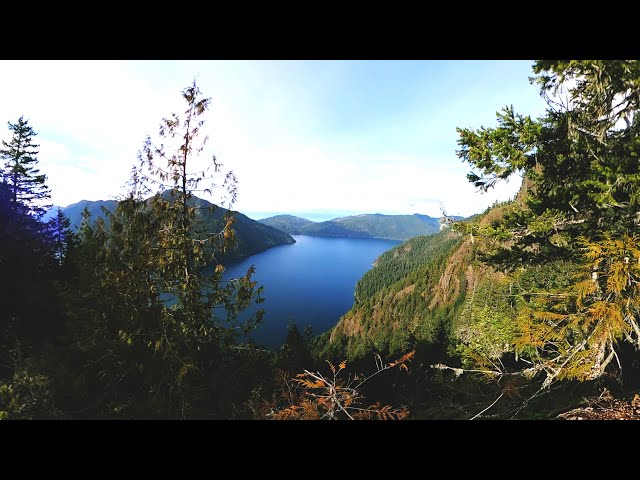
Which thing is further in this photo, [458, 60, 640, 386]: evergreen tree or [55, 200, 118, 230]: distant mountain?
[55, 200, 118, 230]: distant mountain

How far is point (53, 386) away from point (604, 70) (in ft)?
54.8

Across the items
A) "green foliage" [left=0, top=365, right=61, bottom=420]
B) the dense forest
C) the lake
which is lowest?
the lake

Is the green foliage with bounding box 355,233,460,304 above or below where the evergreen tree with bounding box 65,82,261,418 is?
below

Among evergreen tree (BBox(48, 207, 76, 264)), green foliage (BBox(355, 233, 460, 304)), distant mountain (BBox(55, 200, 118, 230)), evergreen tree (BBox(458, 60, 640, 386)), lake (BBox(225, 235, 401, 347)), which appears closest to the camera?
evergreen tree (BBox(458, 60, 640, 386))

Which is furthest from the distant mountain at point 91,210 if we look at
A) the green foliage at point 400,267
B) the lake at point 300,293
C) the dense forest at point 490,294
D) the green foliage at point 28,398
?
the green foliage at point 400,267

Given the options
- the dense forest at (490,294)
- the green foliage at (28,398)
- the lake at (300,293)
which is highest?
the dense forest at (490,294)

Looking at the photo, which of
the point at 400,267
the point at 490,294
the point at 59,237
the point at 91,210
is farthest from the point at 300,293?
the point at 490,294

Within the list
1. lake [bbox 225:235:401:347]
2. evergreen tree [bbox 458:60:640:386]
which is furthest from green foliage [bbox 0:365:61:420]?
lake [bbox 225:235:401:347]

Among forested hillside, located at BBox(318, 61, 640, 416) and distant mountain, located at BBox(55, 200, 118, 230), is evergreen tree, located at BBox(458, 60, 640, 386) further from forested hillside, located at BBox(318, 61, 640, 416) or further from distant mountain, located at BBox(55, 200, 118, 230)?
distant mountain, located at BBox(55, 200, 118, 230)

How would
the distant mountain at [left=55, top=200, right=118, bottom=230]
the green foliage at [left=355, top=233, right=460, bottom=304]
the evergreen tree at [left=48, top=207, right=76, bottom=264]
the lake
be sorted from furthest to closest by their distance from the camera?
the green foliage at [left=355, top=233, right=460, bottom=304]
the lake
the evergreen tree at [left=48, top=207, right=76, bottom=264]
the distant mountain at [left=55, top=200, right=118, bottom=230]

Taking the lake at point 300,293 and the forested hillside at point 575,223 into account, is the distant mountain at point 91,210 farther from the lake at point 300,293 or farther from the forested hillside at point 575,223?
the lake at point 300,293
